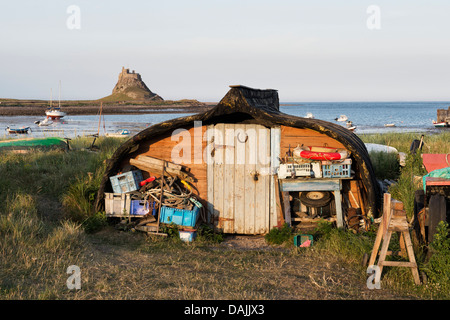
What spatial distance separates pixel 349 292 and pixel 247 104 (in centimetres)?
414

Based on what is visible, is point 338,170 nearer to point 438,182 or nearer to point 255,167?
point 255,167

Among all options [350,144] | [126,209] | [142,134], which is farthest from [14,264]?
[350,144]

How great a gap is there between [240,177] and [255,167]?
39 centimetres

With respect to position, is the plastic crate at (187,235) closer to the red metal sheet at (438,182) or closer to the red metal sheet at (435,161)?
the red metal sheet at (438,182)

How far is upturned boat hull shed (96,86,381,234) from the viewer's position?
9156 millimetres

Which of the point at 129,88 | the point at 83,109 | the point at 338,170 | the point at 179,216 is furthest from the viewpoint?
the point at 129,88

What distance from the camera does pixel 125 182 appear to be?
9.56 m

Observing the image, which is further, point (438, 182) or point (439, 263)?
point (438, 182)

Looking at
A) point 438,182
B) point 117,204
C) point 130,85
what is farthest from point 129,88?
point 438,182

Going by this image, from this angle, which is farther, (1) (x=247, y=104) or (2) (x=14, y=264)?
(1) (x=247, y=104)

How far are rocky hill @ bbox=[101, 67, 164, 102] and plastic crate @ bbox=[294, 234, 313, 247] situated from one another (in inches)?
5232

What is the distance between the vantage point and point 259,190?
9789mm

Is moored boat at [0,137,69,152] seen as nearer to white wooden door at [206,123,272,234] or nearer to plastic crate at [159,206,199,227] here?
plastic crate at [159,206,199,227]
